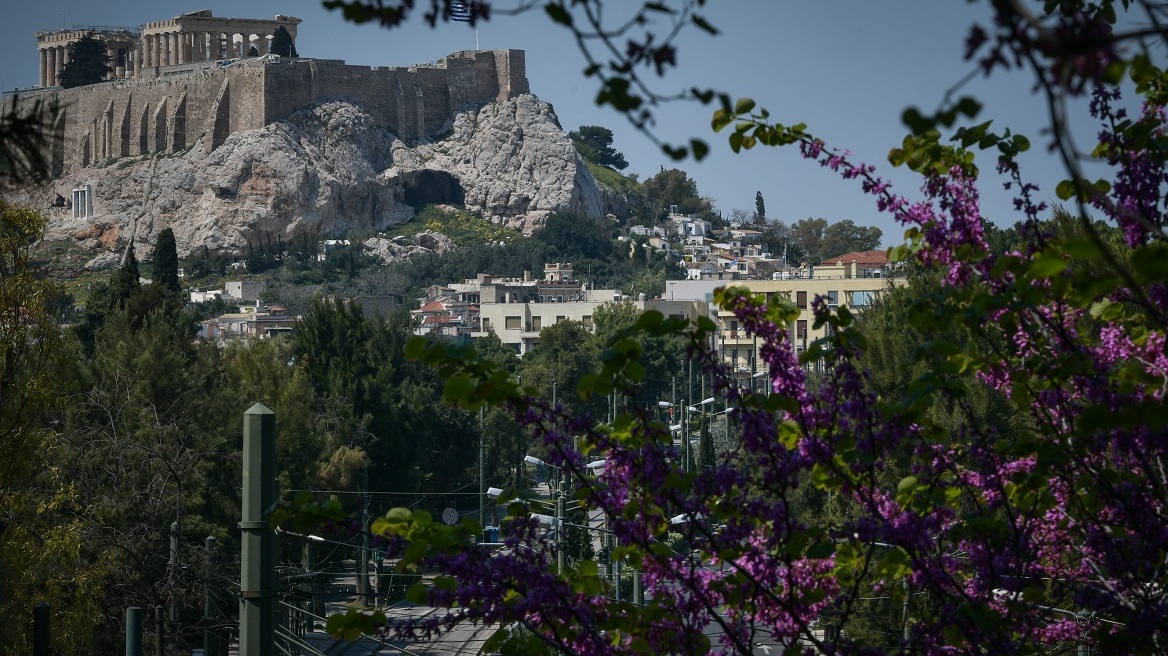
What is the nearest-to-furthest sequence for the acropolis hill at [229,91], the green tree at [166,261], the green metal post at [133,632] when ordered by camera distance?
the green metal post at [133,632], the green tree at [166,261], the acropolis hill at [229,91]

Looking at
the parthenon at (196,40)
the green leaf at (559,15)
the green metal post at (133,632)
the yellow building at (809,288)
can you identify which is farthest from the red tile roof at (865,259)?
the green leaf at (559,15)

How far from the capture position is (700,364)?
12.5 ft

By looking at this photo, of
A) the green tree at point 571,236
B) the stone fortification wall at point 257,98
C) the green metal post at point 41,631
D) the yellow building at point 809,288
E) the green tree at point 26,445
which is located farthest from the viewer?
the green tree at point 571,236

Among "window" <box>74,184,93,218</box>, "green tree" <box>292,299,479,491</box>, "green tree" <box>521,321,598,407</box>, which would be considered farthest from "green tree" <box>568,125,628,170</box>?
"green tree" <box>292,299,479,491</box>

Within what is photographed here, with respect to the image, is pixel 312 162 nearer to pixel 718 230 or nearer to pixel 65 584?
pixel 718 230

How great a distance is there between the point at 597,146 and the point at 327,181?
1289 inches

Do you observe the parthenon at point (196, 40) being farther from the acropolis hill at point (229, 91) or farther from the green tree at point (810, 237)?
the green tree at point (810, 237)

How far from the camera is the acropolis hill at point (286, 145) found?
84938 millimetres

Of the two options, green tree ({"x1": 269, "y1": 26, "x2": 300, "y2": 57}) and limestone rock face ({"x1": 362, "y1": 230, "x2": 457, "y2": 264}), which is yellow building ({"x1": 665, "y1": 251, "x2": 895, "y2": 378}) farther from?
green tree ({"x1": 269, "y1": 26, "x2": 300, "y2": 57})

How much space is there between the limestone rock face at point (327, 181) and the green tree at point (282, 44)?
20.3 ft

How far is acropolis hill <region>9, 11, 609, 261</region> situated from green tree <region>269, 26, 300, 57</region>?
4.68 ft

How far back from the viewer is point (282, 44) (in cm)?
9069

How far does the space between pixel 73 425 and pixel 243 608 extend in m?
15.8

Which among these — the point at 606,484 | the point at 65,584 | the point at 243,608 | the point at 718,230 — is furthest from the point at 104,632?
the point at 718,230
